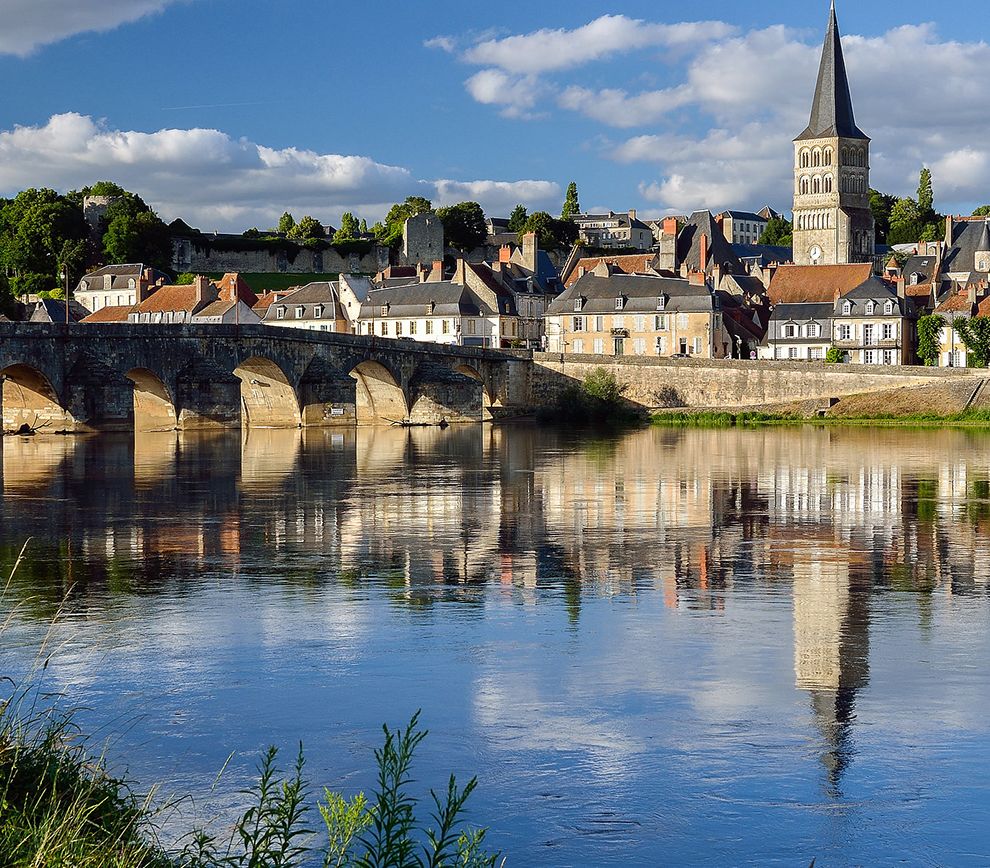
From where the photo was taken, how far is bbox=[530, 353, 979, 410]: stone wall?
6353 cm

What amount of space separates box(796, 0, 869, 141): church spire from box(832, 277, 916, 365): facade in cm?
4001

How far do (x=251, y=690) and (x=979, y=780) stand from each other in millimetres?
6100

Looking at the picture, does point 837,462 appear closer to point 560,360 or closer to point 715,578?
point 715,578

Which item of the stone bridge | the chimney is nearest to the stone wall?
the stone bridge

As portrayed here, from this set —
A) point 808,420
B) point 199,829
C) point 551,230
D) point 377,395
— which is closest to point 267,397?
point 377,395

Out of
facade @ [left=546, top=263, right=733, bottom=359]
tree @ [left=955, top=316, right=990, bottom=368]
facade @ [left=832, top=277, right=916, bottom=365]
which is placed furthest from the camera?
facade @ [left=832, top=277, right=916, bottom=365]

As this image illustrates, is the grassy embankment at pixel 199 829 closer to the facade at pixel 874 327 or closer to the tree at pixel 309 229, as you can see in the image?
the facade at pixel 874 327

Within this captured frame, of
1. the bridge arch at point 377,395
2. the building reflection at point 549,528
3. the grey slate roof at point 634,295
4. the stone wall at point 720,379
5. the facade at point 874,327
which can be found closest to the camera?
the building reflection at point 549,528

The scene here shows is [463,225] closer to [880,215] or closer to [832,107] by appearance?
[832,107]

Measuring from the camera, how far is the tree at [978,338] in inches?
2724

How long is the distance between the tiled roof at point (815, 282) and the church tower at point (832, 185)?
35510mm

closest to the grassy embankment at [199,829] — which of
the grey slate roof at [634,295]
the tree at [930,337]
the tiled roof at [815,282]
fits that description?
the grey slate roof at [634,295]

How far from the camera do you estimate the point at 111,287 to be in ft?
315

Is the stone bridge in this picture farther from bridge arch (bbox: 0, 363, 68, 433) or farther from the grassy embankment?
the grassy embankment
